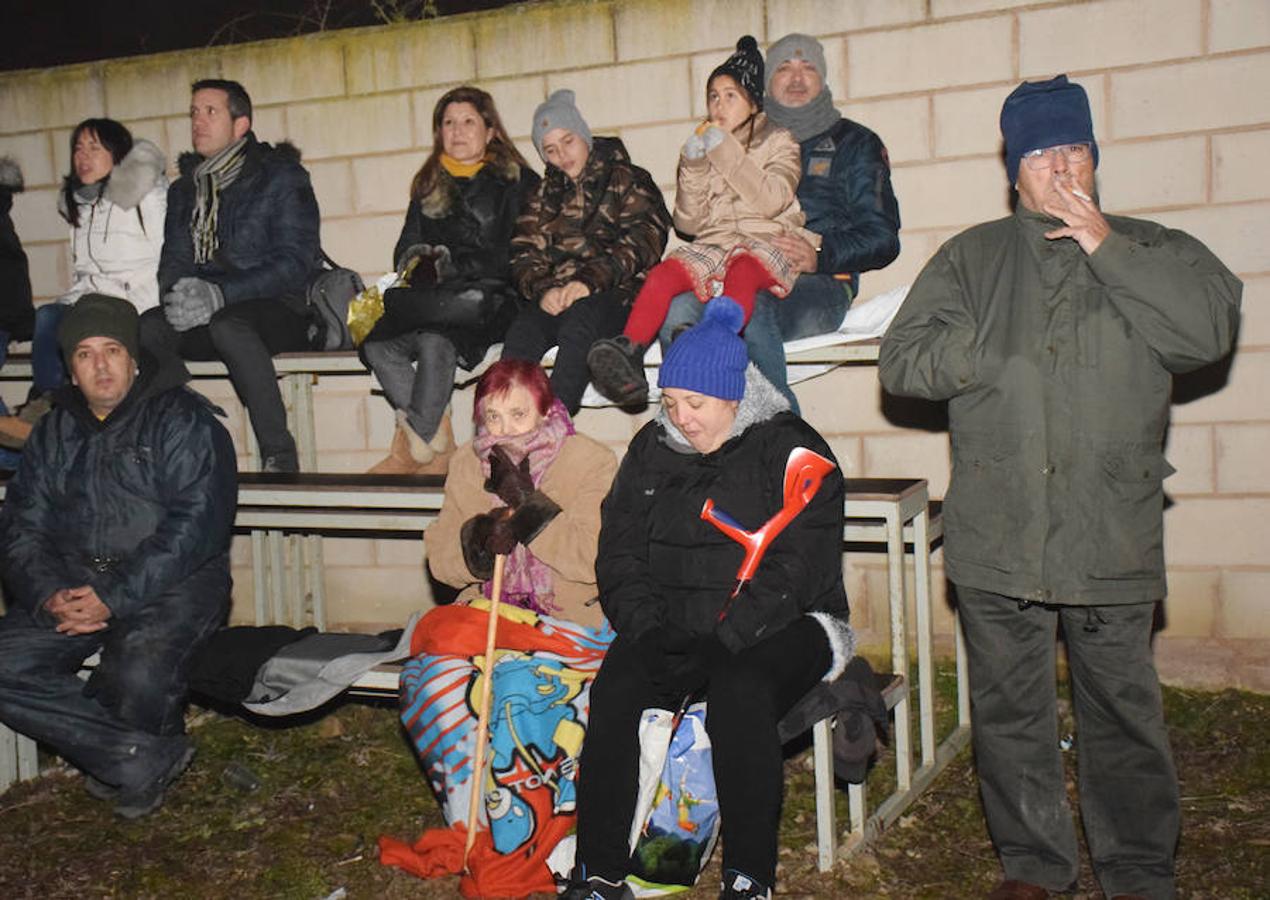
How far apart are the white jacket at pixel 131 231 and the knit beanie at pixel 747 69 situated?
8.05ft

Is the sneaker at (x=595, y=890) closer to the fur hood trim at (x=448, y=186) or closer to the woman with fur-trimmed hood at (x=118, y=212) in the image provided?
the fur hood trim at (x=448, y=186)

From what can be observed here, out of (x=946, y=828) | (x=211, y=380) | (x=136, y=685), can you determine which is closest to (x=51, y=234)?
(x=211, y=380)

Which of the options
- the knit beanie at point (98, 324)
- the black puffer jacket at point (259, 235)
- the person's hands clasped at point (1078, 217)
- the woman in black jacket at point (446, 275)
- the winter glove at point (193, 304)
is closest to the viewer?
the person's hands clasped at point (1078, 217)

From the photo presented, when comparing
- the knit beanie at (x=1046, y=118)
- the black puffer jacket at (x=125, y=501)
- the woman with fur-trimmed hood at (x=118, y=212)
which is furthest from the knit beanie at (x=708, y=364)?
the woman with fur-trimmed hood at (x=118, y=212)

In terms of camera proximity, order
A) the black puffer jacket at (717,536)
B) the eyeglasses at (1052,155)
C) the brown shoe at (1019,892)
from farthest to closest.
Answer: the black puffer jacket at (717,536), the brown shoe at (1019,892), the eyeglasses at (1052,155)

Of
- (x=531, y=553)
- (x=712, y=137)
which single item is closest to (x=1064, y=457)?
(x=531, y=553)

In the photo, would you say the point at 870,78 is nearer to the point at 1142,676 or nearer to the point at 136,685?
the point at 1142,676

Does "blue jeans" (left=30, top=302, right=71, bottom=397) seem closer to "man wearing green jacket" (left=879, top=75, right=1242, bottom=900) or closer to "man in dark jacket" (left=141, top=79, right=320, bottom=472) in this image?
"man in dark jacket" (left=141, top=79, right=320, bottom=472)

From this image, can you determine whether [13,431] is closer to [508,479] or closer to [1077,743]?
[508,479]

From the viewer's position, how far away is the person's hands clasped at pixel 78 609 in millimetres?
4738

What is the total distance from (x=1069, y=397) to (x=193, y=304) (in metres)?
3.51

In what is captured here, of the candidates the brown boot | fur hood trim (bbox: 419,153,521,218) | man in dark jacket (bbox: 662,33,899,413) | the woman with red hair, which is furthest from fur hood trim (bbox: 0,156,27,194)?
man in dark jacket (bbox: 662,33,899,413)

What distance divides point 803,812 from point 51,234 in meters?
4.28

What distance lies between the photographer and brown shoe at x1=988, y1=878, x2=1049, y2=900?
11.9 feet
